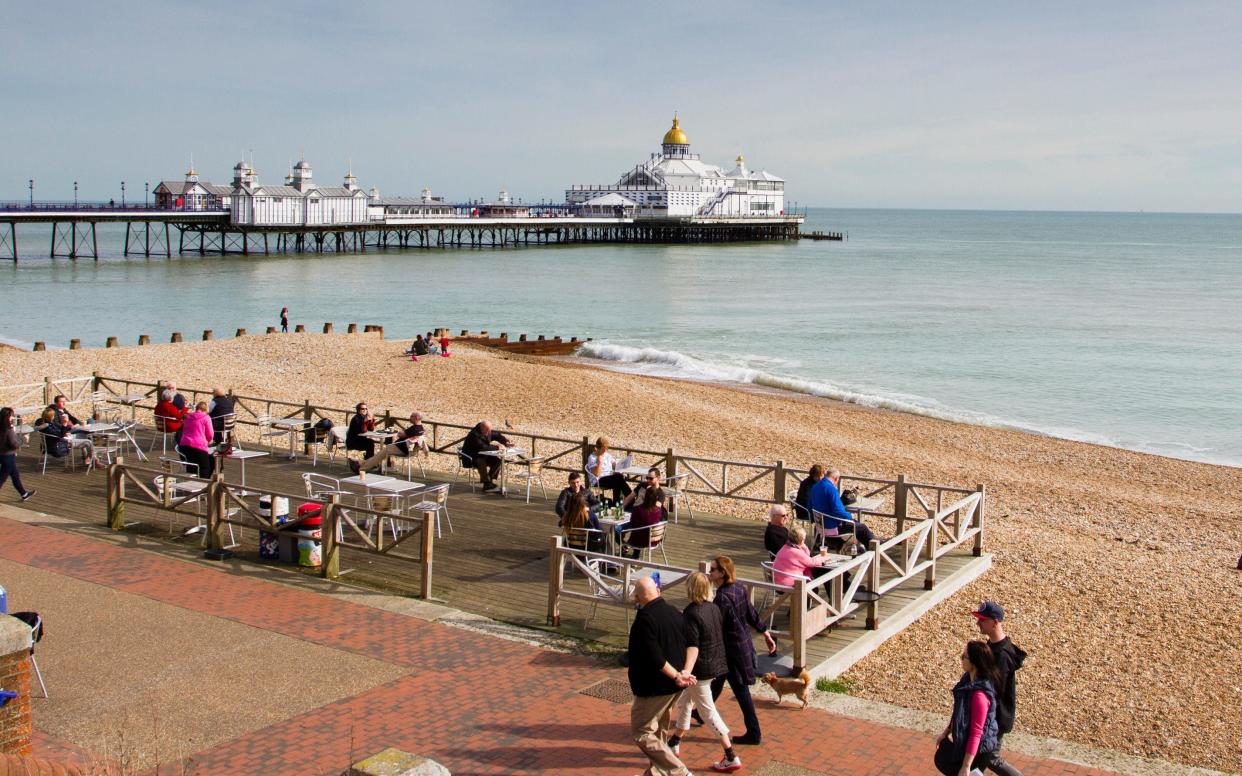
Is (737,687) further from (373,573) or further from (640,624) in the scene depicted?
(373,573)

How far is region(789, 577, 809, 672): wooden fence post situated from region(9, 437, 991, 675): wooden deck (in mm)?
263

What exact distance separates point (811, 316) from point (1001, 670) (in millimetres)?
54192

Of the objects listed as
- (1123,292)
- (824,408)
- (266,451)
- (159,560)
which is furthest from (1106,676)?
(1123,292)

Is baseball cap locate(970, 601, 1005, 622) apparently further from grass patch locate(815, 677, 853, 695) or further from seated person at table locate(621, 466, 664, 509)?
seated person at table locate(621, 466, 664, 509)

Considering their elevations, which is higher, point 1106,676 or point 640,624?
point 640,624

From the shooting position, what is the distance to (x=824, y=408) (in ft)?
105

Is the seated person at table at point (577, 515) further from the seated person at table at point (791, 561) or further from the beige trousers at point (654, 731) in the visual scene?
the beige trousers at point (654, 731)

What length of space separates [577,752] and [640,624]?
1.37 metres

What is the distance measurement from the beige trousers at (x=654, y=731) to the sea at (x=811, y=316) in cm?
2453

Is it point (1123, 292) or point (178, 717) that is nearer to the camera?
point (178, 717)

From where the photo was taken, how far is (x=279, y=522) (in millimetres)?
12336

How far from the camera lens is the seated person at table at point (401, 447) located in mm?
15500

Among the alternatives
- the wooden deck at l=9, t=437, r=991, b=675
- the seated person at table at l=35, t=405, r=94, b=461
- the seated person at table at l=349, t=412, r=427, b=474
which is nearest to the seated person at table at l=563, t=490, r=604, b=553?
the wooden deck at l=9, t=437, r=991, b=675

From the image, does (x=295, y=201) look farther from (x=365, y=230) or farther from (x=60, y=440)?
(x=60, y=440)
